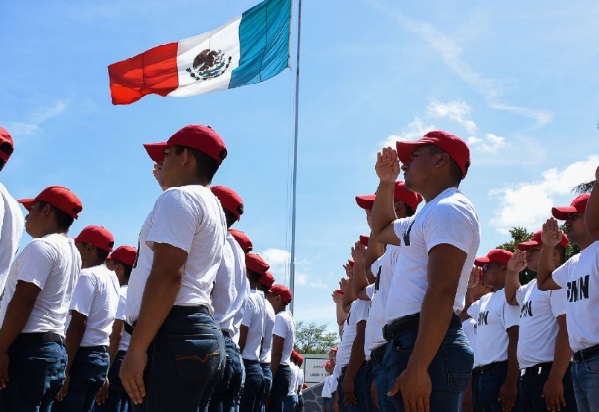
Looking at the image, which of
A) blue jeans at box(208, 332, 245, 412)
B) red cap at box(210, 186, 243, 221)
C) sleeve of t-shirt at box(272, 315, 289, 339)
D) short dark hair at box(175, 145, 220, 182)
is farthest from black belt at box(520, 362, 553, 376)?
sleeve of t-shirt at box(272, 315, 289, 339)

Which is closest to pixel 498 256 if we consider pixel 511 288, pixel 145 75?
pixel 511 288

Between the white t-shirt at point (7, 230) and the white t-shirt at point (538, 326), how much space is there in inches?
175

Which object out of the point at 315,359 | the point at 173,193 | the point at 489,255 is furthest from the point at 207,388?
the point at 315,359

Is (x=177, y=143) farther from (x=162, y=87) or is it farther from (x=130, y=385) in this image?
(x=162, y=87)

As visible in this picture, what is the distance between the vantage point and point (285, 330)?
36.9 ft

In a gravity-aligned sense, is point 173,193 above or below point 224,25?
below

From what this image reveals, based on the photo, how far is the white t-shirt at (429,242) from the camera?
3305 millimetres

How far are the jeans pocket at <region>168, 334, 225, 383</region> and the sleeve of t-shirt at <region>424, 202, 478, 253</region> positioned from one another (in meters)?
1.11

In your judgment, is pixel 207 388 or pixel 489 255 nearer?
pixel 207 388

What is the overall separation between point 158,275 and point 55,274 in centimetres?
200

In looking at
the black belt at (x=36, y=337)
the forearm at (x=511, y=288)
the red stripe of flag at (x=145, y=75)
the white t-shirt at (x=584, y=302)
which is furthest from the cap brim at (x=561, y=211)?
the red stripe of flag at (x=145, y=75)

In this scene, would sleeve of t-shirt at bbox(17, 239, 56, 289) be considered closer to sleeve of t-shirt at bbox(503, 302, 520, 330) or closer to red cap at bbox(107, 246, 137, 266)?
red cap at bbox(107, 246, 137, 266)

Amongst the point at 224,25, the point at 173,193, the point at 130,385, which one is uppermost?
the point at 224,25

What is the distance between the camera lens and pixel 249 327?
27.6 ft
